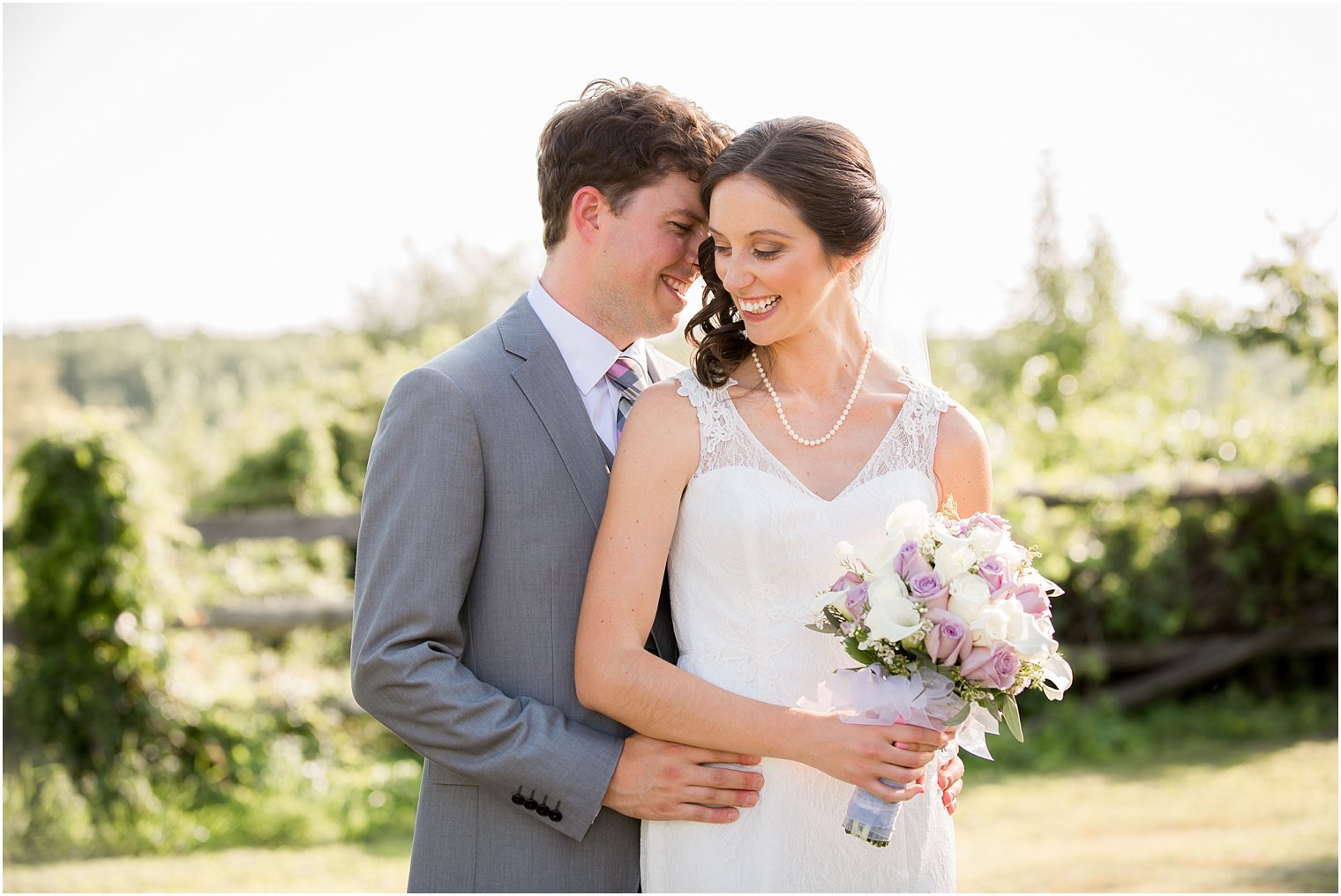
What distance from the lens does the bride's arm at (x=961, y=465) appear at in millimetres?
3041

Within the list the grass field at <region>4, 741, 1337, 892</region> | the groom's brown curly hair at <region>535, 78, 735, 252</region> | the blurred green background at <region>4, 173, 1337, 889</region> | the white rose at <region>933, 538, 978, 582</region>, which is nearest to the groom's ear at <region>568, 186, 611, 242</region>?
the groom's brown curly hair at <region>535, 78, 735, 252</region>

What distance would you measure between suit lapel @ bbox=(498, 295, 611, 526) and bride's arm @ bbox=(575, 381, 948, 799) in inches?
5.2

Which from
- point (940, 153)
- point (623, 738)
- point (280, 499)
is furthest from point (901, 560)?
point (280, 499)

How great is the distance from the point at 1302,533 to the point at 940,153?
4.73 metres

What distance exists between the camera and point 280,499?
965cm

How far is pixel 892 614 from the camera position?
250 cm

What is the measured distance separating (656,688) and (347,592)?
763 cm

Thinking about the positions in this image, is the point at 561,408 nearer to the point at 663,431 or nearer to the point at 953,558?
the point at 663,431

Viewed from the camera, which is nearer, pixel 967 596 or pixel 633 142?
pixel 967 596

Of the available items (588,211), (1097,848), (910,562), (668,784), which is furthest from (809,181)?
(1097,848)

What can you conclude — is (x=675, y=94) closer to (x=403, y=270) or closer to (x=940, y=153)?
(x=940, y=153)

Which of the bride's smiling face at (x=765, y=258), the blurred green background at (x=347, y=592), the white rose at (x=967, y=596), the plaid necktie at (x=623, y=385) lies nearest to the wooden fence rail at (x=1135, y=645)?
the blurred green background at (x=347, y=592)

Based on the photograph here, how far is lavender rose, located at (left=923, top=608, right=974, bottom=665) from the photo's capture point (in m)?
2.50

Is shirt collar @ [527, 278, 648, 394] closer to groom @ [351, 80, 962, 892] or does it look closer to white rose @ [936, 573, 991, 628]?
groom @ [351, 80, 962, 892]
